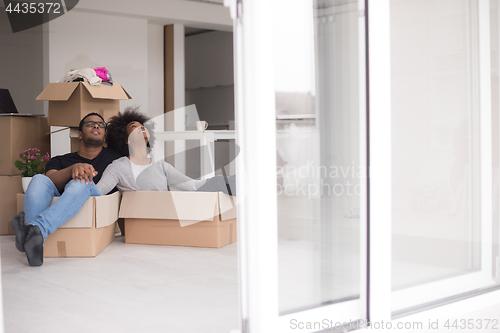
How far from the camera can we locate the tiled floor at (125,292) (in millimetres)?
1581

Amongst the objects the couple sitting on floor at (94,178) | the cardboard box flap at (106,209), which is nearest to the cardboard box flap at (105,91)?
the couple sitting on floor at (94,178)

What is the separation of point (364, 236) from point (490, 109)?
2.84 feet

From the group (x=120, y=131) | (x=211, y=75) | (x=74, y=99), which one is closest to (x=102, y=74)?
(x=74, y=99)

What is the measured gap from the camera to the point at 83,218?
2559 millimetres

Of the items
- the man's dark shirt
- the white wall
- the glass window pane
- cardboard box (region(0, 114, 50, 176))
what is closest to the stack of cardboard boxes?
cardboard box (region(0, 114, 50, 176))

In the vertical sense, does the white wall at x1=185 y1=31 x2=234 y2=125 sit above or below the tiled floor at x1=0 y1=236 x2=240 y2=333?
above

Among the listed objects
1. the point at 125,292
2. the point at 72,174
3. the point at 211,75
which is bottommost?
the point at 125,292

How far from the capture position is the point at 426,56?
1695mm

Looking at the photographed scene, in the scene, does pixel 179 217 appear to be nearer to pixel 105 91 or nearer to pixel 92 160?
pixel 92 160

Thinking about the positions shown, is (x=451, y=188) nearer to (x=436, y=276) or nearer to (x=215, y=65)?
(x=436, y=276)

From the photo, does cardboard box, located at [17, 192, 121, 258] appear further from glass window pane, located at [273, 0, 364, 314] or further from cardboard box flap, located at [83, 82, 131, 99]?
Answer: glass window pane, located at [273, 0, 364, 314]

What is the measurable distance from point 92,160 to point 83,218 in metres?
0.63

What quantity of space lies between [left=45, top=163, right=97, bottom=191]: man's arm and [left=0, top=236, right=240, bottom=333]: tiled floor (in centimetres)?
44

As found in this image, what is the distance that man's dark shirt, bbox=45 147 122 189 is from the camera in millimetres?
2937
